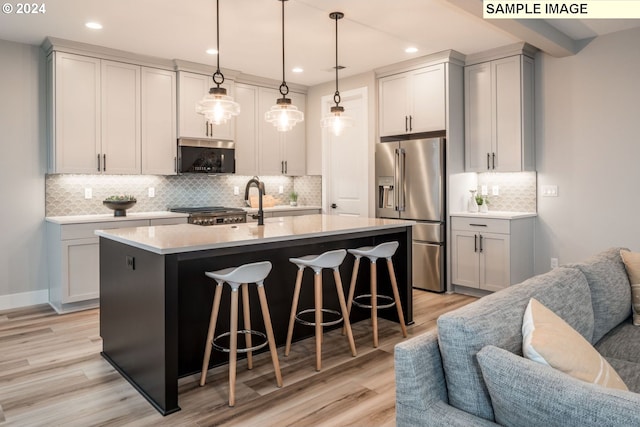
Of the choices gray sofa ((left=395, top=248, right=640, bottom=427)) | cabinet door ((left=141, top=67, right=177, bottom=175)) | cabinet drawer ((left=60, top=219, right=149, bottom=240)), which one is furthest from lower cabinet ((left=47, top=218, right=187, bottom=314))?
gray sofa ((left=395, top=248, right=640, bottom=427))

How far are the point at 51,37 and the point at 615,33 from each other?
5426 millimetres

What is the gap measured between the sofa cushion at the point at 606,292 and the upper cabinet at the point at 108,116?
4.32 m

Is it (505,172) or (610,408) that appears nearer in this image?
(610,408)

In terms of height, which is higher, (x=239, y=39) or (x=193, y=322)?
(x=239, y=39)

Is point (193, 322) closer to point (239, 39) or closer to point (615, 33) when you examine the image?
point (239, 39)

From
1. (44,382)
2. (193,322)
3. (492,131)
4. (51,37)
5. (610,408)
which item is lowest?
(44,382)

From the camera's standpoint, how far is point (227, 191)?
610 cm

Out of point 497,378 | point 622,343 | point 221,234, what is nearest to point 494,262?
point 622,343

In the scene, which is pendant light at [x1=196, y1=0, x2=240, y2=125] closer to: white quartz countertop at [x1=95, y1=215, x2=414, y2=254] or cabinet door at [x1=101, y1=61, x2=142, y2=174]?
white quartz countertop at [x1=95, y1=215, x2=414, y2=254]

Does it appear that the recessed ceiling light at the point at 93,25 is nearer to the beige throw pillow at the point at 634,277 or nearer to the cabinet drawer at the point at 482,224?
the cabinet drawer at the point at 482,224

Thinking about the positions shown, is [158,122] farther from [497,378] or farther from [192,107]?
[497,378]

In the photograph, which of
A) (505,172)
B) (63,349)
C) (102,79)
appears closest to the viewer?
(63,349)

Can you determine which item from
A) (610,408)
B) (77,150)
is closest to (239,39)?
(77,150)

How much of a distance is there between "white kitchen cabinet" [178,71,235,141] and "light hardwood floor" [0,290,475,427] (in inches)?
100
